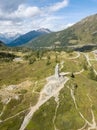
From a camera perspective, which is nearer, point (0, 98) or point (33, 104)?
point (33, 104)

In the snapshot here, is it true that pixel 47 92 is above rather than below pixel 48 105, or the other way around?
above

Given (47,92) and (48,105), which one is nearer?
(48,105)

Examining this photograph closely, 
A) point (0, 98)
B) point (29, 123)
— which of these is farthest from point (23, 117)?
point (0, 98)

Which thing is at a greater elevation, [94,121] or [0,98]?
[0,98]

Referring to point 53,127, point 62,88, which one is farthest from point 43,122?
point 62,88

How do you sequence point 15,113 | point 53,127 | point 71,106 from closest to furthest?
1. point 53,127
2. point 15,113
3. point 71,106

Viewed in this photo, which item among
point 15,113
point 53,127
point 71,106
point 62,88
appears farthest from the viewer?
point 62,88

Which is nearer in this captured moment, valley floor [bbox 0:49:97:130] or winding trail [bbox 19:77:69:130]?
valley floor [bbox 0:49:97:130]

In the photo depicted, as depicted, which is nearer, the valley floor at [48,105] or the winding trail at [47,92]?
the valley floor at [48,105]

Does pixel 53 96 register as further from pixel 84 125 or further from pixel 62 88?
pixel 84 125

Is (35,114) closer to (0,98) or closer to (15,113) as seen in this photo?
(15,113)
